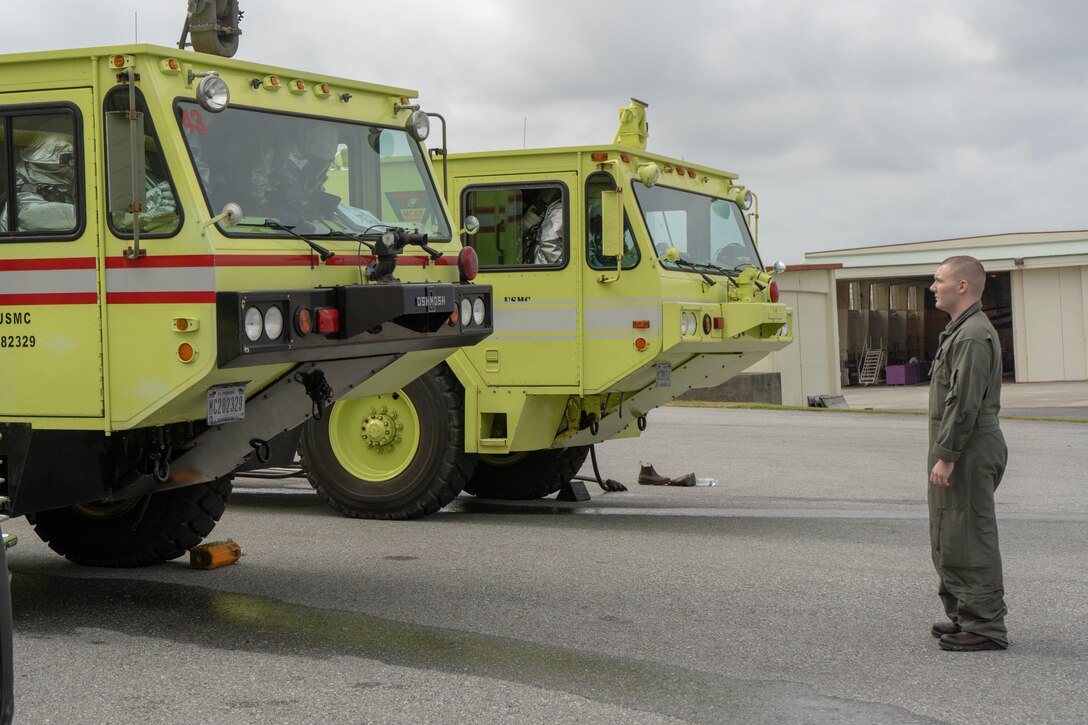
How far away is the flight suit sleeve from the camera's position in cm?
604

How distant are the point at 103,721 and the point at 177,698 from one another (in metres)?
0.36

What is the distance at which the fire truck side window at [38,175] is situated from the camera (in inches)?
251

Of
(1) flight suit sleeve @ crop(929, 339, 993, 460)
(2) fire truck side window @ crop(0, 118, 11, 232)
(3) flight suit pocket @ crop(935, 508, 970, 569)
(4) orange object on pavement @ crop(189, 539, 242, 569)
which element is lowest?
(4) orange object on pavement @ crop(189, 539, 242, 569)

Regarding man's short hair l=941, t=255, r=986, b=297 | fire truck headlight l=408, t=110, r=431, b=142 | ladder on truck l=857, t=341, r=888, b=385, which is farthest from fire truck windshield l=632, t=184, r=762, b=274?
ladder on truck l=857, t=341, r=888, b=385

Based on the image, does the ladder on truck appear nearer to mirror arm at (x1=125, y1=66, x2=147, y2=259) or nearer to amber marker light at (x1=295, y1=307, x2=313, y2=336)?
amber marker light at (x1=295, y1=307, x2=313, y2=336)

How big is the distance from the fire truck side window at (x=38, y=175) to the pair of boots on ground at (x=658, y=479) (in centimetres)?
733

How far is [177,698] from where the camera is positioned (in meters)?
5.48

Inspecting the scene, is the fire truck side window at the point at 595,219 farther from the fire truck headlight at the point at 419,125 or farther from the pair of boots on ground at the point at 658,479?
the pair of boots on ground at the point at 658,479

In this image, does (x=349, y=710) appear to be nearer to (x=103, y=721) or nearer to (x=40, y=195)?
(x=103, y=721)

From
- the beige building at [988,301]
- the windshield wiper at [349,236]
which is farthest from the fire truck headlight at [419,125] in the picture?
the beige building at [988,301]

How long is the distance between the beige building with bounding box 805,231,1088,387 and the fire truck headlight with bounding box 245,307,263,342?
25.5 metres

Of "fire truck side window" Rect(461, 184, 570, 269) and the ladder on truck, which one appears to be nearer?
"fire truck side window" Rect(461, 184, 570, 269)

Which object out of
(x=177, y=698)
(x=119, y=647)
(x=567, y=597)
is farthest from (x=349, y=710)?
(x=567, y=597)

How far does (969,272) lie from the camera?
20.9ft
